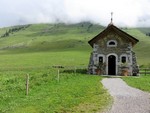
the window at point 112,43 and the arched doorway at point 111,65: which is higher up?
the window at point 112,43

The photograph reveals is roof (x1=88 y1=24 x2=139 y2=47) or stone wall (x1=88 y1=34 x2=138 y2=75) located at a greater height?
roof (x1=88 y1=24 x2=139 y2=47)

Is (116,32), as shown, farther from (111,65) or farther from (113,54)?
(111,65)

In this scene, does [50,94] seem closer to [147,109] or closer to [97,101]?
[97,101]

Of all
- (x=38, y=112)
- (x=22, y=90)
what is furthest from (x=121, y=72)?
(x=38, y=112)

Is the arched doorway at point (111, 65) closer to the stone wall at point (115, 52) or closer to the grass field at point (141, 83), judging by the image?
the stone wall at point (115, 52)

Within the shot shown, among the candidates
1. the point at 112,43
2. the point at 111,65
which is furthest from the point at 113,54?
the point at 111,65

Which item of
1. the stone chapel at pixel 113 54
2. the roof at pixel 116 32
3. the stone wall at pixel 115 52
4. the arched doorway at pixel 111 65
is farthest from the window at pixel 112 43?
the arched doorway at pixel 111 65

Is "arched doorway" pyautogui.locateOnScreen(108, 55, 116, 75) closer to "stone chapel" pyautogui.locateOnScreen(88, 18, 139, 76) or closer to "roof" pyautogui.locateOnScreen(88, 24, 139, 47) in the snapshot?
"stone chapel" pyautogui.locateOnScreen(88, 18, 139, 76)

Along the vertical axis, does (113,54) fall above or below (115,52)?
below

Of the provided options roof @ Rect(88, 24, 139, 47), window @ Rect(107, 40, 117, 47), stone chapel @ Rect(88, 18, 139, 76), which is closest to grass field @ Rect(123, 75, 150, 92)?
stone chapel @ Rect(88, 18, 139, 76)

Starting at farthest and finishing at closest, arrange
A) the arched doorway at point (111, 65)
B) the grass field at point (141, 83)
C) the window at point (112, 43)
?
the arched doorway at point (111, 65) < the window at point (112, 43) < the grass field at point (141, 83)

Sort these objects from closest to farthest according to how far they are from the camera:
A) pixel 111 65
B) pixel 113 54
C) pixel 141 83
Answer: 1. pixel 141 83
2. pixel 113 54
3. pixel 111 65

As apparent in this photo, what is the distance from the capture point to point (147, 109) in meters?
17.8

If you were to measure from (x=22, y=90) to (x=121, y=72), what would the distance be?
2683 centimetres
